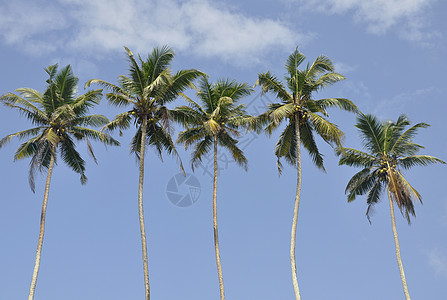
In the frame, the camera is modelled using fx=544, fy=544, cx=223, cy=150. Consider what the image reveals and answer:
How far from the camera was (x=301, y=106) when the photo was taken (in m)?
34.3

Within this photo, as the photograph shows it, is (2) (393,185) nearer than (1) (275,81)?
No

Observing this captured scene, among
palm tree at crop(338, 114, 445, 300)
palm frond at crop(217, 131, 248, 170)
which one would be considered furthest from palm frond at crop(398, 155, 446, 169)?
palm frond at crop(217, 131, 248, 170)

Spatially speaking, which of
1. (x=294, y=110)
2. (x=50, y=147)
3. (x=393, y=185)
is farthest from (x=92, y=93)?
(x=393, y=185)

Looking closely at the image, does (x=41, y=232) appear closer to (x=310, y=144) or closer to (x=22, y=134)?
(x=22, y=134)

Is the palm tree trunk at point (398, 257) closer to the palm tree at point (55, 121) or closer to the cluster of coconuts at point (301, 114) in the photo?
the cluster of coconuts at point (301, 114)

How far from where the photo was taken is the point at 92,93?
34.3 metres

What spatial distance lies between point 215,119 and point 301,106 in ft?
18.5

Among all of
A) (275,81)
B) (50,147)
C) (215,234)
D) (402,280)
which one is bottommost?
(402,280)

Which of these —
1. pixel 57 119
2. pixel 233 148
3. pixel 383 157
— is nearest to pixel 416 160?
pixel 383 157

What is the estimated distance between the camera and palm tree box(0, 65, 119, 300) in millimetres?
33500

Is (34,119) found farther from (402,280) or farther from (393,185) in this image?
(402,280)

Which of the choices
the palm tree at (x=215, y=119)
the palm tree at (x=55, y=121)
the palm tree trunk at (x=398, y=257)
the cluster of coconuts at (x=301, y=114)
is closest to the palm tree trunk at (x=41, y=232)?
the palm tree at (x=55, y=121)

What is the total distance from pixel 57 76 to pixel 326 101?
17.4m

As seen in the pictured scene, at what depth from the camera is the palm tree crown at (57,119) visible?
33594 millimetres
